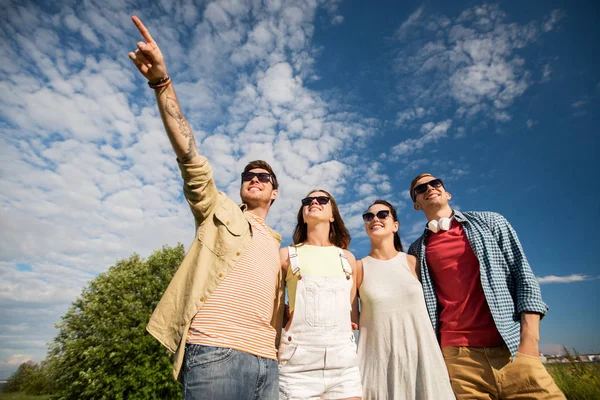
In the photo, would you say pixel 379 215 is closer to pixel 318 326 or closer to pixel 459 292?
pixel 459 292

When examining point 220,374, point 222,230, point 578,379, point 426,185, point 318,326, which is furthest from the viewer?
point 578,379

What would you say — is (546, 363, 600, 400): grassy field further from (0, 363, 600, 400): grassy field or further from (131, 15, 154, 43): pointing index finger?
(131, 15, 154, 43): pointing index finger

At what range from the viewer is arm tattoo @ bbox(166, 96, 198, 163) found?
294 cm

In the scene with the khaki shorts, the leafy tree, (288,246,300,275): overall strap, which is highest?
(288,246,300,275): overall strap

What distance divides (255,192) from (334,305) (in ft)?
5.98

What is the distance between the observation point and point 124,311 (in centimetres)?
2372

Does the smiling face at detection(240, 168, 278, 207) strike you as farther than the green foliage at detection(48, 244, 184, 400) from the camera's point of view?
No

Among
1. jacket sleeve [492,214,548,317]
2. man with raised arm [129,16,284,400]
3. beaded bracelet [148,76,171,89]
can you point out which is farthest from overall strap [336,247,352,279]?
beaded bracelet [148,76,171,89]

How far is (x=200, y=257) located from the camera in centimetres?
328

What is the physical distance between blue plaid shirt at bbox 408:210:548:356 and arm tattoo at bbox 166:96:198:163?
341 cm

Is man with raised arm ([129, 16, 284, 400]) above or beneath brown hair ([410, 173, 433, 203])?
beneath

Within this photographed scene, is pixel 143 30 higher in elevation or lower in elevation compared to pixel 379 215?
higher

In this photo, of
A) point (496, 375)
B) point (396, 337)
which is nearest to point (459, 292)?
point (496, 375)

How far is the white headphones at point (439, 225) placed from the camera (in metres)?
4.73
